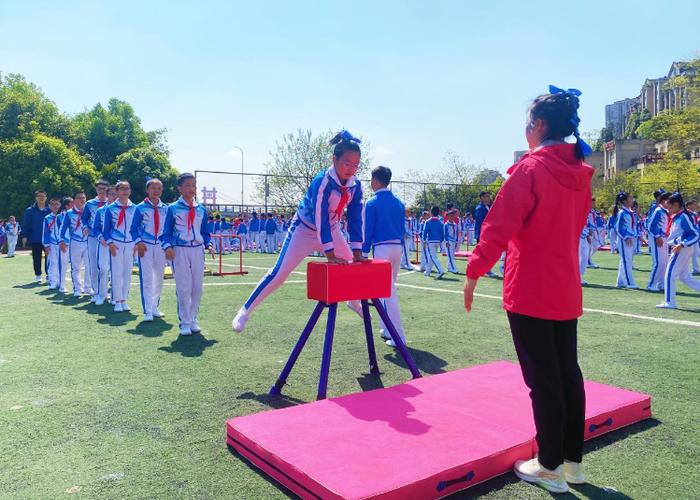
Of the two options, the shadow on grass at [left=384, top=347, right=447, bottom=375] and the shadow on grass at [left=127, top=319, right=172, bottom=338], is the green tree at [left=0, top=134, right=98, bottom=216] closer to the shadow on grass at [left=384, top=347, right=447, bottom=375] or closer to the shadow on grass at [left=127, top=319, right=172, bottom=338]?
the shadow on grass at [left=127, top=319, right=172, bottom=338]

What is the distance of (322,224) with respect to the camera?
4785 millimetres

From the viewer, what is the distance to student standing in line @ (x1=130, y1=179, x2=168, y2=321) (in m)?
8.66

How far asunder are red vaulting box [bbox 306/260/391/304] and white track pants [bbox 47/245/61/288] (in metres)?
10.9

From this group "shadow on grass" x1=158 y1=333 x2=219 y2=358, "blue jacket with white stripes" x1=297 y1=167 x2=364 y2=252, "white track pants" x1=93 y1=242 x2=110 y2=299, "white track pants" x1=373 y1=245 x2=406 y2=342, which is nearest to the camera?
"blue jacket with white stripes" x1=297 y1=167 x2=364 y2=252

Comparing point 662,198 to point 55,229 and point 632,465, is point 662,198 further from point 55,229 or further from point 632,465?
point 55,229

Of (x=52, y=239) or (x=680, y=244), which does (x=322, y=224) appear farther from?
(x=52, y=239)

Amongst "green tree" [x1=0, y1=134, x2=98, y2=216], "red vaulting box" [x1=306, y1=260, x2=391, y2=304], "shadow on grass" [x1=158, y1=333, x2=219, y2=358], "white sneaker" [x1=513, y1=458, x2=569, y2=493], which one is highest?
"green tree" [x1=0, y1=134, x2=98, y2=216]

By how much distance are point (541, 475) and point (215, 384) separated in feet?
10.3

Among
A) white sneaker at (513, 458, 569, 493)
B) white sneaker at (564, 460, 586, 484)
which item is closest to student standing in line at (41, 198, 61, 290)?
white sneaker at (513, 458, 569, 493)

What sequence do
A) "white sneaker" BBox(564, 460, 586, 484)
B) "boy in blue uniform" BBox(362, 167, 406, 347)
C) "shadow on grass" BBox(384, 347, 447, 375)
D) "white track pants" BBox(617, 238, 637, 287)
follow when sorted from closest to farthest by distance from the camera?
"white sneaker" BBox(564, 460, 586, 484), "shadow on grass" BBox(384, 347, 447, 375), "boy in blue uniform" BBox(362, 167, 406, 347), "white track pants" BBox(617, 238, 637, 287)

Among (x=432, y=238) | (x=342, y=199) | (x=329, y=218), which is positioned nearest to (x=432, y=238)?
(x=432, y=238)

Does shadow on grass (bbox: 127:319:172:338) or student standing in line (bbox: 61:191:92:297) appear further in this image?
student standing in line (bbox: 61:191:92:297)

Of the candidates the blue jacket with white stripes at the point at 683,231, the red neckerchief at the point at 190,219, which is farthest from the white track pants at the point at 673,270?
the red neckerchief at the point at 190,219

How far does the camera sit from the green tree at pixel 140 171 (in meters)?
48.8
